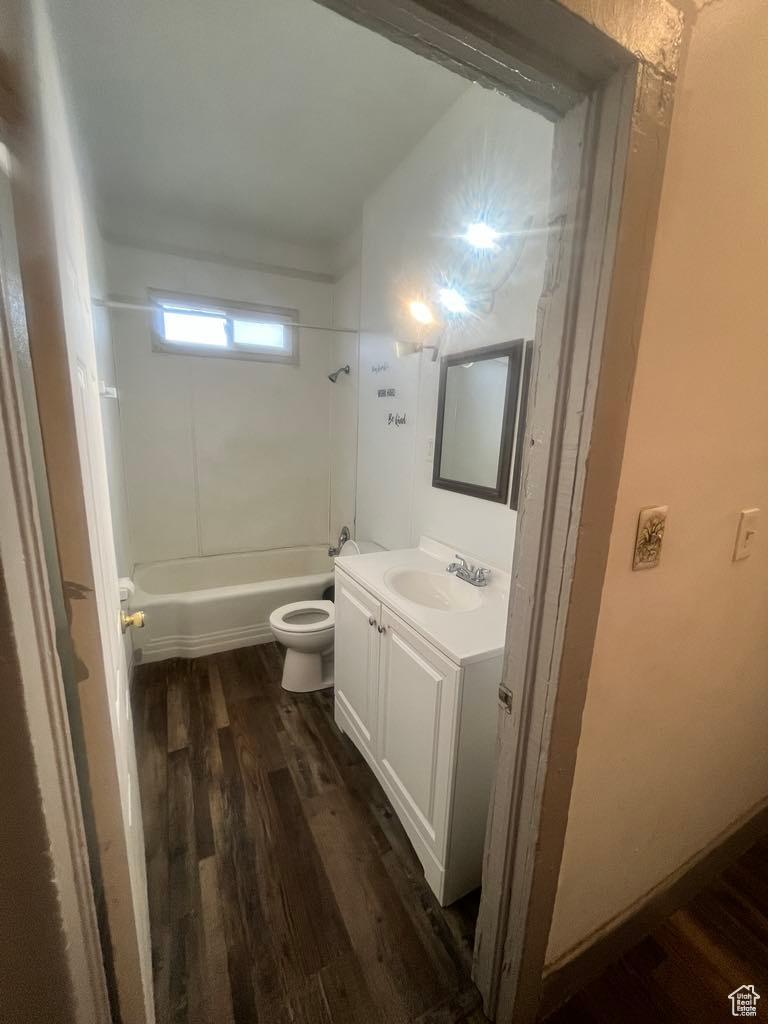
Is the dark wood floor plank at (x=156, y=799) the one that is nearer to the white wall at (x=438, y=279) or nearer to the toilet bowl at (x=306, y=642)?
the toilet bowl at (x=306, y=642)

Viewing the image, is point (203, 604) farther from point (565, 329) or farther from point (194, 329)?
point (565, 329)

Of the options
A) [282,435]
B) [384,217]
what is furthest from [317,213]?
[282,435]

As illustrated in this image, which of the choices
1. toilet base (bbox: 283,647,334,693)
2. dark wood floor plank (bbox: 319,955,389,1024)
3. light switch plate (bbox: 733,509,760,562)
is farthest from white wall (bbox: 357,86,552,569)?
dark wood floor plank (bbox: 319,955,389,1024)

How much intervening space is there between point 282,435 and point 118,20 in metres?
2.12

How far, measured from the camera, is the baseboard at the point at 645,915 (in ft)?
3.29

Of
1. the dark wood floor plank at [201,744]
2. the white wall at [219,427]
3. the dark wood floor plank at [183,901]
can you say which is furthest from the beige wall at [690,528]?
the white wall at [219,427]

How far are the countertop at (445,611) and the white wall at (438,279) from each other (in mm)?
114

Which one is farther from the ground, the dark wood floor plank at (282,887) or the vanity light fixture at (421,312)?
the vanity light fixture at (421,312)

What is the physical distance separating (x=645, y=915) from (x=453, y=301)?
217cm

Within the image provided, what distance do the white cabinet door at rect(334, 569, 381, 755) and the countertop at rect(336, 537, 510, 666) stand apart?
0.07 meters

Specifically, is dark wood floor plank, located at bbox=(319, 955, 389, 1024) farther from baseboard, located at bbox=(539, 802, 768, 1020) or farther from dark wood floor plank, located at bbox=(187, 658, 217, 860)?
dark wood floor plank, located at bbox=(187, 658, 217, 860)

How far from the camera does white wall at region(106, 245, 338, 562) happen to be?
106 inches

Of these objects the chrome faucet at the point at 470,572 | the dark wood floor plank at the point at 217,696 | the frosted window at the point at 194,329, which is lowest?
the dark wood floor plank at the point at 217,696

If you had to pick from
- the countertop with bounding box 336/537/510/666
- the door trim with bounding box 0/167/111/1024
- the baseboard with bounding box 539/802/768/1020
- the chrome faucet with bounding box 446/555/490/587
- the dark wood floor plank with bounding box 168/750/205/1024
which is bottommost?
the dark wood floor plank with bounding box 168/750/205/1024
